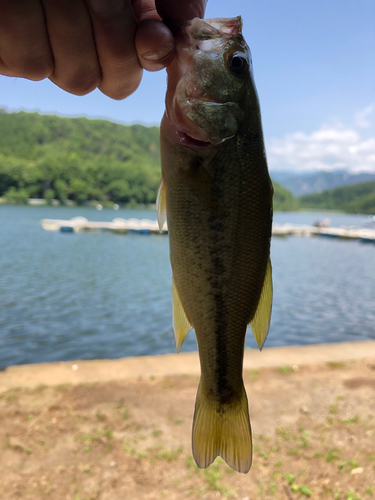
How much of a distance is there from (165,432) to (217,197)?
4061 millimetres

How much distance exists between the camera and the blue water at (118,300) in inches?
390

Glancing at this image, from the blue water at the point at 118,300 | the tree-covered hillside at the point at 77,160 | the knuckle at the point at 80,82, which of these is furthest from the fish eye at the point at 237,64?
the tree-covered hillside at the point at 77,160

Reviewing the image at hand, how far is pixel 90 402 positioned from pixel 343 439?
10.6 feet

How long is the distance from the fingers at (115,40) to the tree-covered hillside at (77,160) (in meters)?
55.8

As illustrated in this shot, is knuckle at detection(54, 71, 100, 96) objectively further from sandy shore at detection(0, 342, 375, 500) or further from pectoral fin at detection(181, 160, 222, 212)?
sandy shore at detection(0, 342, 375, 500)

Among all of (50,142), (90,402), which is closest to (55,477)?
(90,402)

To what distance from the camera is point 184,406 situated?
5125 mm

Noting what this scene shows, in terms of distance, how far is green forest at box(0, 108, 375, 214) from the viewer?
6675 centimetres

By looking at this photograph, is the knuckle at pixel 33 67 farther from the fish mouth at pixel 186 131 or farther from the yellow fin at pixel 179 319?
the yellow fin at pixel 179 319

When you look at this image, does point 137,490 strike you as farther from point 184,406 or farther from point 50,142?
point 50,142

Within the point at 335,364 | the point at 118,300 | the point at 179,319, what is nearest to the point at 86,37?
the point at 179,319

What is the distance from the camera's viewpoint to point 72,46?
4.65 ft

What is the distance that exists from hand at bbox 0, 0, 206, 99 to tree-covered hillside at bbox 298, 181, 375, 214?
286 feet

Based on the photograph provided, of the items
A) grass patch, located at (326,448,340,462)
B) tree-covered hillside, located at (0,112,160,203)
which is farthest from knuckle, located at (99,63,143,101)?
tree-covered hillside, located at (0,112,160,203)
